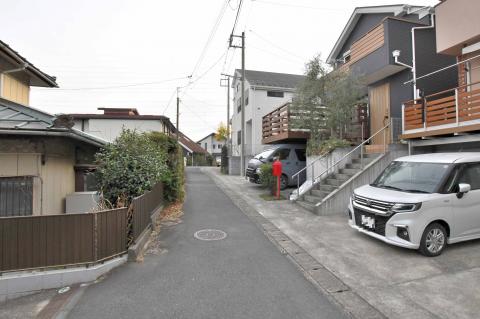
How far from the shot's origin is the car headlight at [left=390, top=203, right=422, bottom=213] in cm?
486

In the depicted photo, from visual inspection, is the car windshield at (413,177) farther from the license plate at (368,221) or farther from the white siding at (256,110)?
the white siding at (256,110)

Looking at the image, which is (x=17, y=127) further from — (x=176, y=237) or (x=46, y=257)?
(x=176, y=237)

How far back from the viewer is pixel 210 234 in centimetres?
654

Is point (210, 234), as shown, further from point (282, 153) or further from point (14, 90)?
point (282, 153)

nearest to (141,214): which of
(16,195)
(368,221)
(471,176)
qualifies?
(16,195)

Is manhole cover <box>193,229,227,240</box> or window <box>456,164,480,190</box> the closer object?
window <box>456,164,480,190</box>

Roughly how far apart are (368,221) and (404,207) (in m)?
0.81

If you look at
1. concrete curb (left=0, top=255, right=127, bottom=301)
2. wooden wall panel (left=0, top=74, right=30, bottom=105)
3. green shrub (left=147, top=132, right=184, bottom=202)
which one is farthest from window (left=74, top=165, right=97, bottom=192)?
concrete curb (left=0, top=255, right=127, bottom=301)

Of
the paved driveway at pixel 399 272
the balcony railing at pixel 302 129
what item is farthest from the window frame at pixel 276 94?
the paved driveway at pixel 399 272

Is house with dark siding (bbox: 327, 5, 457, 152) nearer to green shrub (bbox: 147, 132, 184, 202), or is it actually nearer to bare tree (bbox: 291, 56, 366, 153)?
bare tree (bbox: 291, 56, 366, 153)

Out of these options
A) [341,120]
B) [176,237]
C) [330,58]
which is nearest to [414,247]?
[176,237]

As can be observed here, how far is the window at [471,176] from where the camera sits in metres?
5.37

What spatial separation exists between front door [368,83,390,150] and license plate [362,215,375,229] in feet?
20.2

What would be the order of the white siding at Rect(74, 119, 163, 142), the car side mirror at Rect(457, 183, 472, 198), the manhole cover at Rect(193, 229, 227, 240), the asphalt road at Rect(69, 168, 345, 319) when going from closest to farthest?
the asphalt road at Rect(69, 168, 345, 319) → the car side mirror at Rect(457, 183, 472, 198) → the manhole cover at Rect(193, 229, 227, 240) → the white siding at Rect(74, 119, 163, 142)
